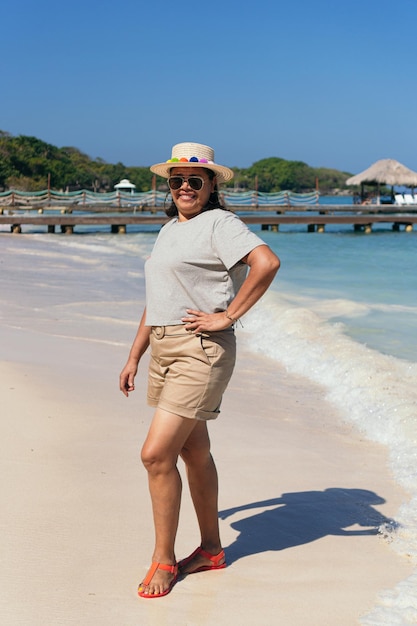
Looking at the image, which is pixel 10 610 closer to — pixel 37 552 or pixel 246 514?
pixel 37 552

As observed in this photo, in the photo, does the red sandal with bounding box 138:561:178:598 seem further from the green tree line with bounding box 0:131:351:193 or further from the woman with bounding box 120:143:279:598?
the green tree line with bounding box 0:131:351:193

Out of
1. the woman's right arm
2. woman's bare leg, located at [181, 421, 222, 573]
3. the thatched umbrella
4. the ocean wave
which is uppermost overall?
the thatched umbrella

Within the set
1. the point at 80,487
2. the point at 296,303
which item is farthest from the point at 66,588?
the point at 296,303

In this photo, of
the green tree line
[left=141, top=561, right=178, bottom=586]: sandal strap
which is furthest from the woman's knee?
the green tree line

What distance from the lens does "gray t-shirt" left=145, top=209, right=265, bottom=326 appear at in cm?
279

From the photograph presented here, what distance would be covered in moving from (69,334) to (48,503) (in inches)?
185

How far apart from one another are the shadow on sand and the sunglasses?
4.72 feet

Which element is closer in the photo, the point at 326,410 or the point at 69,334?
the point at 326,410

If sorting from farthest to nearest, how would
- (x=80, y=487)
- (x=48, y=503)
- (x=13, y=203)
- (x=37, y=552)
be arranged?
(x=13, y=203) → (x=80, y=487) → (x=48, y=503) → (x=37, y=552)

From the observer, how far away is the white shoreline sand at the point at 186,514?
2.79 m

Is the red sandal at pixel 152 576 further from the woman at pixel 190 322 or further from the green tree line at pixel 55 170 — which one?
the green tree line at pixel 55 170

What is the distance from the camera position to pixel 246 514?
3697 millimetres

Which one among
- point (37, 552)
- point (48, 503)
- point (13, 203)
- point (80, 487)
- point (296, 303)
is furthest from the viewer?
point (13, 203)

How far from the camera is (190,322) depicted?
9.21ft
